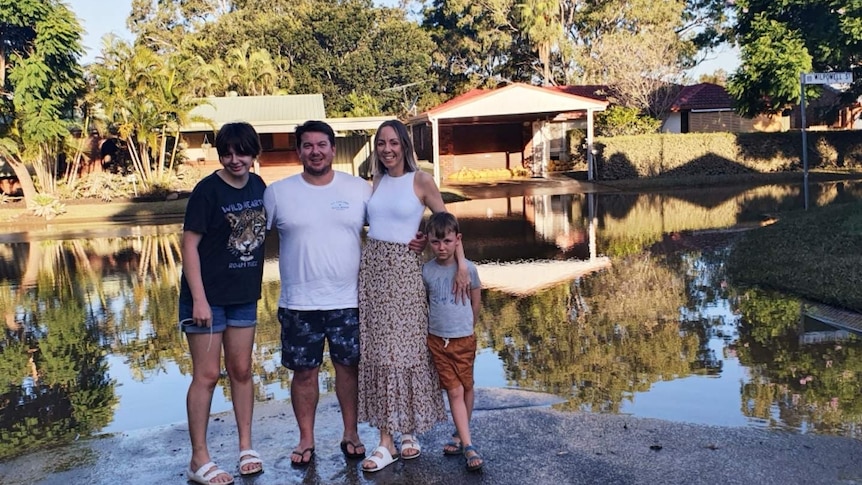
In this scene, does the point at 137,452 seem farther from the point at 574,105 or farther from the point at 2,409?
the point at 574,105

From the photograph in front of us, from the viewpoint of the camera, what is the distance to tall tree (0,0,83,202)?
25.5 m

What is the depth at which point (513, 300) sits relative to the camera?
9070 millimetres

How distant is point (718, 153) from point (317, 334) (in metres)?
26.5

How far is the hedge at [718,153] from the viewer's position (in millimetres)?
27828

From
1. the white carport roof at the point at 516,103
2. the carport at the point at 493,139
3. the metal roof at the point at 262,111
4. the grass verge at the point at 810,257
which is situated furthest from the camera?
the carport at the point at 493,139

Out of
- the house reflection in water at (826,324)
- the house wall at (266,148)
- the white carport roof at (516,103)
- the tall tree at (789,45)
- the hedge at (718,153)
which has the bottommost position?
the house reflection in water at (826,324)

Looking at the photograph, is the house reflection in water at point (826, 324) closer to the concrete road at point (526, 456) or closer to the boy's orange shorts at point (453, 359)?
the concrete road at point (526, 456)

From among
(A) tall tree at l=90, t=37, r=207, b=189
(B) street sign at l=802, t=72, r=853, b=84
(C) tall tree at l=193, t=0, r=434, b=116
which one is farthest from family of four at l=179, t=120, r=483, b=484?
(C) tall tree at l=193, t=0, r=434, b=116

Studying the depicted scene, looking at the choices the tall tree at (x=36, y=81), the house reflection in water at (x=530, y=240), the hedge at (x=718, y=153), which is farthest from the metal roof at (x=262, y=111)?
the hedge at (x=718, y=153)

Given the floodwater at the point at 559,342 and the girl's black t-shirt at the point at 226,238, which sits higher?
the girl's black t-shirt at the point at 226,238

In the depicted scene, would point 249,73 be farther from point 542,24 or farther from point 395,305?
point 395,305

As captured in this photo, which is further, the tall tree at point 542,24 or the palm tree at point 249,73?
the palm tree at point 249,73

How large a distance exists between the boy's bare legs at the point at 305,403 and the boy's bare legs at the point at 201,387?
0.43 meters

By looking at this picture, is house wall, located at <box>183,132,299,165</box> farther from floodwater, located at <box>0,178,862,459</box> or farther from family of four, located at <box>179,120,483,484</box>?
family of four, located at <box>179,120,483,484</box>
